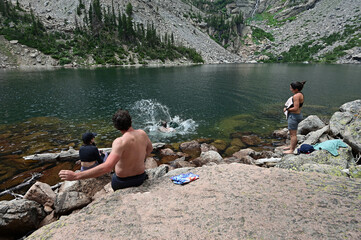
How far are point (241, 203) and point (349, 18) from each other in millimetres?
239306

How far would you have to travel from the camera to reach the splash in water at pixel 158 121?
18.4m

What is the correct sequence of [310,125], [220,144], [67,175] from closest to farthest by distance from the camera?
[67,175]
[310,125]
[220,144]

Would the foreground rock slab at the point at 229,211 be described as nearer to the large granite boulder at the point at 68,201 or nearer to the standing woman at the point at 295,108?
the large granite boulder at the point at 68,201

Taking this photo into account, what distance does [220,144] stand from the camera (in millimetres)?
15500

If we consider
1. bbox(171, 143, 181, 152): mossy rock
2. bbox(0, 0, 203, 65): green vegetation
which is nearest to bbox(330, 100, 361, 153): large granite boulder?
bbox(171, 143, 181, 152): mossy rock

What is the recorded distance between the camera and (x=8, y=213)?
5840 millimetres

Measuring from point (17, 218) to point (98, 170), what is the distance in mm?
4044

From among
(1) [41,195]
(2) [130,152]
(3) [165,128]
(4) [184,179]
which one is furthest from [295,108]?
(1) [41,195]

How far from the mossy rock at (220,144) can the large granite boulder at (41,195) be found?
1124 cm

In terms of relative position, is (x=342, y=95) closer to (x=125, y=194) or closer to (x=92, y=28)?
(x=125, y=194)

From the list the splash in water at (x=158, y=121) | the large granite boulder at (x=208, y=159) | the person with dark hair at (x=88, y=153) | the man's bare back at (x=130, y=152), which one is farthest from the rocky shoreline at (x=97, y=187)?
the splash in water at (x=158, y=121)

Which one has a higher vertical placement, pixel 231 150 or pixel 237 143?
pixel 237 143

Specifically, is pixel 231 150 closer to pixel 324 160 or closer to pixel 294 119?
pixel 294 119

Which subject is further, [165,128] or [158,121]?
[158,121]
